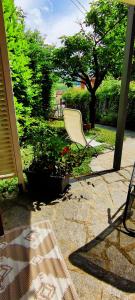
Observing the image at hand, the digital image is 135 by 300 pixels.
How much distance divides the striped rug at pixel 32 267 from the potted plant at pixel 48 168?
26.5 inches

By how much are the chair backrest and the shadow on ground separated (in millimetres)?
2158

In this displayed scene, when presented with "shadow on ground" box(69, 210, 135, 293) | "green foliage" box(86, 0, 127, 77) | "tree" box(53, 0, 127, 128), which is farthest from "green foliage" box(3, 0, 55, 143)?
"shadow on ground" box(69, 210, 135, 293)

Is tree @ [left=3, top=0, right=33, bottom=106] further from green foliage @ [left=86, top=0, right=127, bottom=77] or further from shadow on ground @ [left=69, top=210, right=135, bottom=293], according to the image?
shadow on ground @ [left=69, top=210, right=135, bottom=293]

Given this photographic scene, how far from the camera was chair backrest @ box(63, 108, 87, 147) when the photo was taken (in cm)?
415

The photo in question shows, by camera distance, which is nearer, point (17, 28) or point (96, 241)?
point (96, 241)

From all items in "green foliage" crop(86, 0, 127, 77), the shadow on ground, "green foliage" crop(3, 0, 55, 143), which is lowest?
the shadow on ground

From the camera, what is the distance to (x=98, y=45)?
6.37 meters

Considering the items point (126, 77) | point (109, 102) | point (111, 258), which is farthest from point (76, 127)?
point (109, 102)

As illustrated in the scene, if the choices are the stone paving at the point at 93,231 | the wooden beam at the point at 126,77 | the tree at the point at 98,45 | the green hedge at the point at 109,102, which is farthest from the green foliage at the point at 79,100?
the stone paving at the point at 93,231

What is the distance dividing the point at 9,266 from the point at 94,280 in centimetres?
80

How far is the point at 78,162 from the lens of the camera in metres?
4.19

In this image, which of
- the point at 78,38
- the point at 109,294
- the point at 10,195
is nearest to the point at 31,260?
the point at 109,294

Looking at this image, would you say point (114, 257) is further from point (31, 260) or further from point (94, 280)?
point (31, 260)

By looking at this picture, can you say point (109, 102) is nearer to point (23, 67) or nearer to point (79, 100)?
point (79, 100)
